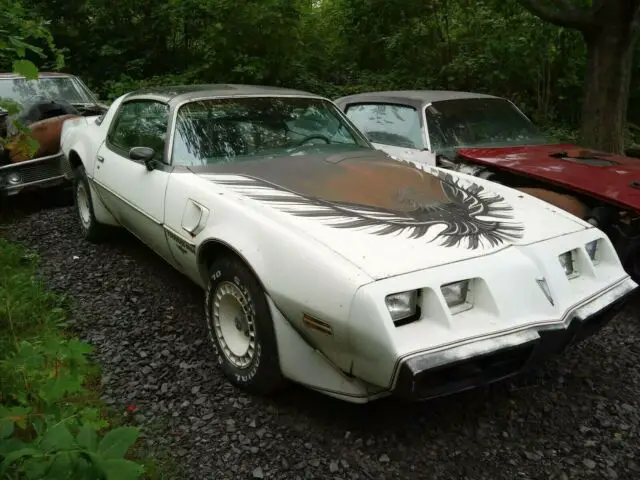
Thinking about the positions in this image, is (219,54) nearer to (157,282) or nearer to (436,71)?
(436,71)

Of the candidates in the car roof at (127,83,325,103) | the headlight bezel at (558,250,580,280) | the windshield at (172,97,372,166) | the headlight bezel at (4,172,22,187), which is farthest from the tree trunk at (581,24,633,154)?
the headlight bezel at (4,172,22,187)

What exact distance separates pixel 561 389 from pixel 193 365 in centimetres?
200

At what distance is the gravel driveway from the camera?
2.53 meters

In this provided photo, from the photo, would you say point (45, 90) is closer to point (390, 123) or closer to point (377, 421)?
point (390, 123)

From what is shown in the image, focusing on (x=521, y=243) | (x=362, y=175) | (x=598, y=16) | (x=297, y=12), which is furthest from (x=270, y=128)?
(x=297, y=12)

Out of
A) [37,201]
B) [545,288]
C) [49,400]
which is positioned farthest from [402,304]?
[37,201]

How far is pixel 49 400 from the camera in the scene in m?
2.07

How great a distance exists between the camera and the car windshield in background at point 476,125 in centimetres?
531

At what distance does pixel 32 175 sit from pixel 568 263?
5394mm

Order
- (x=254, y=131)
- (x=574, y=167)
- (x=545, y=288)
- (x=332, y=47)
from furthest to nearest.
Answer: (x=332, y=47)
(x=574, y=167)
(x=254, y=131)
(x=545, y=288)

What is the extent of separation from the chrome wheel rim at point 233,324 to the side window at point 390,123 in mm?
2792

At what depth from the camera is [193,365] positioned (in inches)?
130

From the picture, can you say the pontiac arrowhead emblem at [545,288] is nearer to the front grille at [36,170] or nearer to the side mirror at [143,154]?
the side mirror at [143,154]

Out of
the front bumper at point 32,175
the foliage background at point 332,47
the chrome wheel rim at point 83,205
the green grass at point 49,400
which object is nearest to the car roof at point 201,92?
the chrome wheel rim at point 83,205
